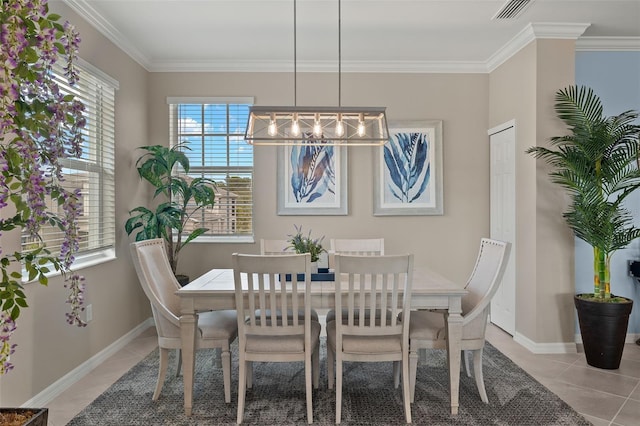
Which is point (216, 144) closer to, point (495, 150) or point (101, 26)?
point (101, 26)

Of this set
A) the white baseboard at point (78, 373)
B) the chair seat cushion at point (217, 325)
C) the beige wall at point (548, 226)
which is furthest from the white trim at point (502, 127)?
the white baseboard at point (78, 373)

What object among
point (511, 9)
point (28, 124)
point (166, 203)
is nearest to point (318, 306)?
point (28, 124)

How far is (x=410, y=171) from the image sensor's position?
183 inches

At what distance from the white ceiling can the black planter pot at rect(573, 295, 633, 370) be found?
2.31 meters

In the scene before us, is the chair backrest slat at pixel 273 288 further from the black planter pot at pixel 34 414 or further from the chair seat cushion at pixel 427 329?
the black planter pot at pixel 34 414

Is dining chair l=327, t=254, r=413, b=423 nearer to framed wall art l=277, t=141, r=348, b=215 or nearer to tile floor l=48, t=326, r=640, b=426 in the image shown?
tile floor l=48, t=326, r=640, b=426

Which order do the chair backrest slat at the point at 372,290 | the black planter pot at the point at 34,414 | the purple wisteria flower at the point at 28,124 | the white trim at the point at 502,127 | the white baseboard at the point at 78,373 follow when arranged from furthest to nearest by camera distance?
the white trim at the point at 502,127 < the white baseboard at the point at 78,373 < the chair backrest slat at the point at 372,290 < the black planter pot at the point at 34,414 < the purple wisteria flower at the point at 28,124

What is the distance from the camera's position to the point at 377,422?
8.04 ft

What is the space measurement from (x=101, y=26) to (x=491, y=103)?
3.86m

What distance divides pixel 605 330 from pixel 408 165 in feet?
7.68

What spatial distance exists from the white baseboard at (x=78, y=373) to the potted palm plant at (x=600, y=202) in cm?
389

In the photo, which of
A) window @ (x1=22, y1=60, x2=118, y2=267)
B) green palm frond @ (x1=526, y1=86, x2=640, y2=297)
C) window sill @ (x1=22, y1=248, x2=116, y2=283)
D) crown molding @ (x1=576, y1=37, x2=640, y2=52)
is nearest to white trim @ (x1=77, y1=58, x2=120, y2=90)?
window @ (x1=22, y1=60, x2=118, y2=267)

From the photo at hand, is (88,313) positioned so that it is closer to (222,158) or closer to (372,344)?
(222,158)

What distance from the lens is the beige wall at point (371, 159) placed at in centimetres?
461
